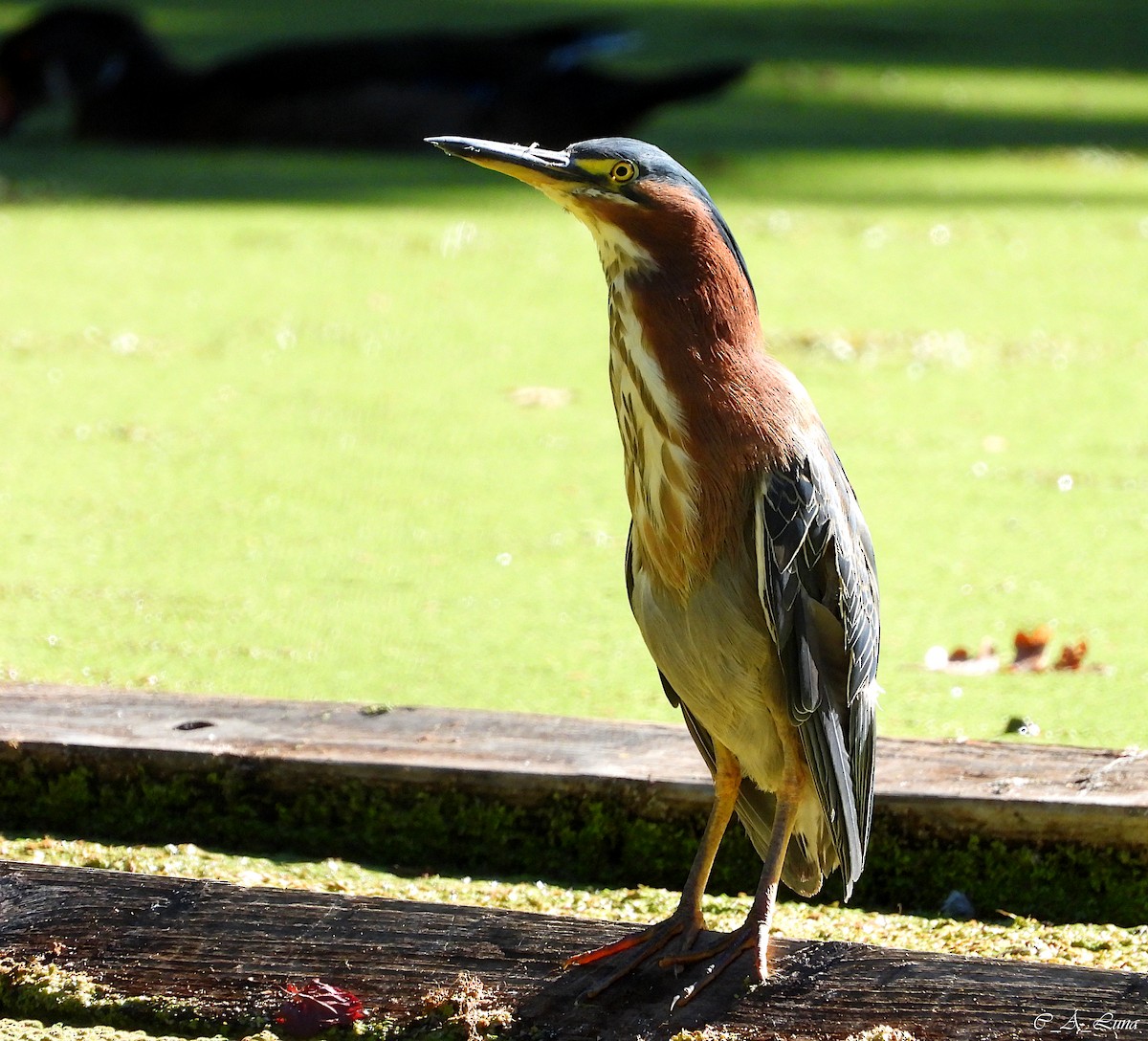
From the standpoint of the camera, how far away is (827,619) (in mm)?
1994

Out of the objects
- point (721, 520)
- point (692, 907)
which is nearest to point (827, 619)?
point (721, 520)

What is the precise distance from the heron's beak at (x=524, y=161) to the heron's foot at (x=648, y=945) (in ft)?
2.70

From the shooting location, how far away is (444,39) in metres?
6.99

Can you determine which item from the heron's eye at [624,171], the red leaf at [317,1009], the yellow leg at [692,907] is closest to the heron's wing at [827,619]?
the yellow leg at [692,907]

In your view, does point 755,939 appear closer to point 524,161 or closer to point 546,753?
point 546,753

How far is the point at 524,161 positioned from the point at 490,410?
250 cm

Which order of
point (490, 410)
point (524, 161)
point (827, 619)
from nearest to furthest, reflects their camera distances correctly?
point (524, 161) < point (827, 619) < point (490, 410)

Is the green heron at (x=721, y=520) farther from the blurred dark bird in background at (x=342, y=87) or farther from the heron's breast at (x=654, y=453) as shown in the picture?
the blurred dark bird in background at (x=342, y=87)

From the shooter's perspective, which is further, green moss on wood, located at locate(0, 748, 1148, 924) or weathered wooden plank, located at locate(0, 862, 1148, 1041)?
green moss on wood, located at locate(0, 748, 1148, 924)

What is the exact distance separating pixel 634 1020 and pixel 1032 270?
4090mm

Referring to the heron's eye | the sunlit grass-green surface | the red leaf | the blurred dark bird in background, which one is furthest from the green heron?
the blurred dark bird in background

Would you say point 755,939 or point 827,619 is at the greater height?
point 827,619

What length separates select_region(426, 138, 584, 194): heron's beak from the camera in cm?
188

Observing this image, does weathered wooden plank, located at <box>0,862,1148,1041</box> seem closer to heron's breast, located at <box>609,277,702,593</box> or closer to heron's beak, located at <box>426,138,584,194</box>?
heron's breast, located at <box>609,277,702,593</box>
